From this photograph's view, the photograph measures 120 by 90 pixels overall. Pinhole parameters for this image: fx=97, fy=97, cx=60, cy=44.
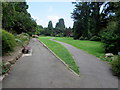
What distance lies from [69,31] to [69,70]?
4531 cm

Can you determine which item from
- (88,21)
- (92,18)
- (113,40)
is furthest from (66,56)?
(88,21)

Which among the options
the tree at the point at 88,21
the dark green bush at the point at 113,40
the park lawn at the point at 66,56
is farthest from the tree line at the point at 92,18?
the park lawn at the point at 66,56

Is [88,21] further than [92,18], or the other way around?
[88,21]

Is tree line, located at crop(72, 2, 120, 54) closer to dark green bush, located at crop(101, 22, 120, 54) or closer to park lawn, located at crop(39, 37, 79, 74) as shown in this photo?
dark green bush, located at crop(101, 22, 120, 54)

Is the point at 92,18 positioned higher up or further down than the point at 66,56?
higher up

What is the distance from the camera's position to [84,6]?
98.5ft

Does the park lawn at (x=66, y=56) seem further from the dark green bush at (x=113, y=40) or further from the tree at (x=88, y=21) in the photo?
the tree at (x=88, y=21)

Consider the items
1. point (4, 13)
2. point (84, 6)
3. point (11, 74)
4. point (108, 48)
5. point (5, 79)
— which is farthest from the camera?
point (84, 6)

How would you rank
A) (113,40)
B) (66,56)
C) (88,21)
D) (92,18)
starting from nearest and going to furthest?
(66,56) → (113,40) → (92,18) → (88,21)

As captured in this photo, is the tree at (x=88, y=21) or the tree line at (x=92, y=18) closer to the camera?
the tree line at (x=92, y=18)

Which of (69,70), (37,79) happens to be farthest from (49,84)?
(69,70)

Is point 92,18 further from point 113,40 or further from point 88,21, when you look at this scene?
point 113,40

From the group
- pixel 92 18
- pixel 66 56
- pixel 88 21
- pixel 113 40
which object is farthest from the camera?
pixel 88 21

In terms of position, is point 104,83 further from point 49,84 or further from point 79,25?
point 79,25
